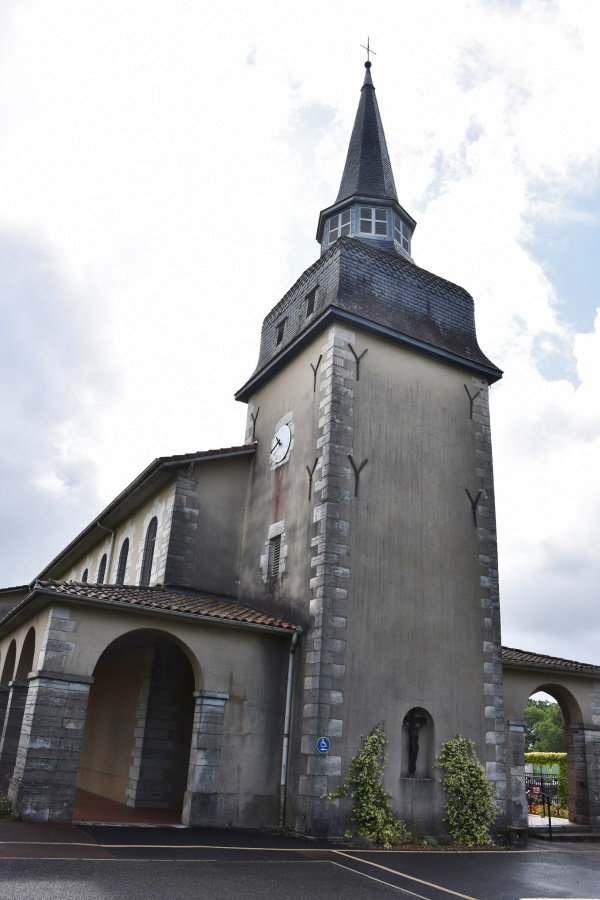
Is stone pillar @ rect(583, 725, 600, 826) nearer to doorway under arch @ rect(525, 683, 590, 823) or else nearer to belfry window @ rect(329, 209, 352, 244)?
doorway under arch @ rect(525, 683, 590, 823)

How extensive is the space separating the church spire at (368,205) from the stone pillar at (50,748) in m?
11.5

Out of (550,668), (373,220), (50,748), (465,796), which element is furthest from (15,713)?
(373,220)

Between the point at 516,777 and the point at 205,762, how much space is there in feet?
20.8

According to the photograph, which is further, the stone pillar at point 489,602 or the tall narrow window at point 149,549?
the tall narrow window at point 149,549

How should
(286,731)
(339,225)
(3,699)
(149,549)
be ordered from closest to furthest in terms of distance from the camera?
1. (286,731)
2. (3,699)
3. (149,549)
4. (339,225)

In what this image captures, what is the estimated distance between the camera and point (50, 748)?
1025 centimetres

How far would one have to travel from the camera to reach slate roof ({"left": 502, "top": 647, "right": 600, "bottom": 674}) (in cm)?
1486

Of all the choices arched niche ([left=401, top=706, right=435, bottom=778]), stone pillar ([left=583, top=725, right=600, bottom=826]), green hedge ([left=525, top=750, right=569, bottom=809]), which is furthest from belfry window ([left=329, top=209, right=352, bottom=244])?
green hedge ([left=525, top=750, right=569, bottom=809])

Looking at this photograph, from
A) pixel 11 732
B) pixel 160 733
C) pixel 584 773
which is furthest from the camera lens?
pixel 584 773

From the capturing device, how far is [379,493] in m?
13.4

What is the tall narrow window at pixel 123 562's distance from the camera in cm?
1823

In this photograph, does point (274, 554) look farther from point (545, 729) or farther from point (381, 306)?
point (545, 729)

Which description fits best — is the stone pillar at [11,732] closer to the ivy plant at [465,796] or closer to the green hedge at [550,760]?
the ivy plant at [465,796]

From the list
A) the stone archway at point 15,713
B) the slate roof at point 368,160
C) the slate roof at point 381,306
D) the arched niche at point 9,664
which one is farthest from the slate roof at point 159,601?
the slate roof at point 368,160
